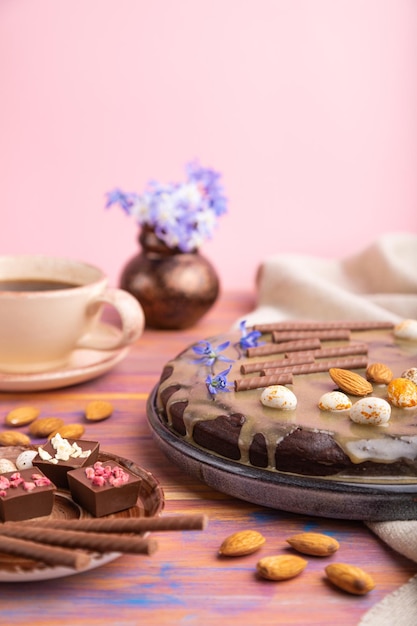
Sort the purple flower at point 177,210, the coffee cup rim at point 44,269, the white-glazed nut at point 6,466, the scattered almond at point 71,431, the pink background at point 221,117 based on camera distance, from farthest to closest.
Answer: the pink background at point 221,117
the purple flower at point 177,210
the coffee cup rim at point 44,269
the scattered almond at point 71,431
the white-glazed nut at point 6,466

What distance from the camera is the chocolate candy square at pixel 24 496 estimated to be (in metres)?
0.88

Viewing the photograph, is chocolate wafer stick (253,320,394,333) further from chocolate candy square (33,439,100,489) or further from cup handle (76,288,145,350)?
chocolate candy square (33,439,100,489)

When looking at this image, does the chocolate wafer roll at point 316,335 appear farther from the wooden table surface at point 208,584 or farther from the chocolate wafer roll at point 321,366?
the wooden table surface at point 208,584

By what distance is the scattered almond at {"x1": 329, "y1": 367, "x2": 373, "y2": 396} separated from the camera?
109cm

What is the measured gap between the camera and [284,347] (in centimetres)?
131

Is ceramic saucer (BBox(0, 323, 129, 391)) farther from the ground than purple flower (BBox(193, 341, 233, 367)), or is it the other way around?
purple flower (BBox(193, 341, 233, 367))

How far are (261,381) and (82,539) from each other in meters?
0.40

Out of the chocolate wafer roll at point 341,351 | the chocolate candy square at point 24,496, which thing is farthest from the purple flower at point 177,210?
the chocolate candy square at point 24,496

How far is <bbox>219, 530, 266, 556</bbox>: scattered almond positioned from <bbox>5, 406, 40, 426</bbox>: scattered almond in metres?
0.46

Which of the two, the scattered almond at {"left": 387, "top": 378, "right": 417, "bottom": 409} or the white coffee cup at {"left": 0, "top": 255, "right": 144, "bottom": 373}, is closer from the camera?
the scattered almond at {"left": 387, "top": 378, "right": 417, "bottom": 409}

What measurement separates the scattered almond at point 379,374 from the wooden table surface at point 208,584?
23cm

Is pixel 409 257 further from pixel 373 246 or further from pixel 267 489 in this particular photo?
pixel 267 489

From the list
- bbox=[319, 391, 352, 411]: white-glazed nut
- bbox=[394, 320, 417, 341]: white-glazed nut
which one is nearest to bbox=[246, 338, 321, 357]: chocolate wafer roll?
bbox=[394, 320, 417, 341]: white-glazed nut

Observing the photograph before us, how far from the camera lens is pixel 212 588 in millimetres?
851
